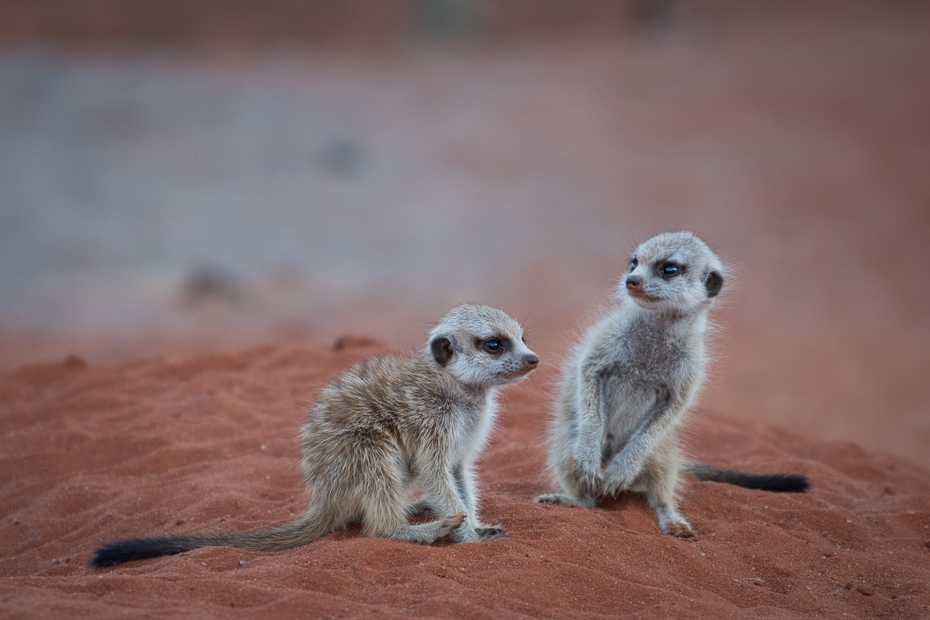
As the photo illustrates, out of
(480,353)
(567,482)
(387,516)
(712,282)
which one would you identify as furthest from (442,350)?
(712,282)

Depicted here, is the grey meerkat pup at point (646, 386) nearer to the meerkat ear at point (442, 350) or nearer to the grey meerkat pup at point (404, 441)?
the grey meerkat pup at point (404, 441)

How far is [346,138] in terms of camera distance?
53.8ft

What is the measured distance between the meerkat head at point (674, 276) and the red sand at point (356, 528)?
99 centimetres

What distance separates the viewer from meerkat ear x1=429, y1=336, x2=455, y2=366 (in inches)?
139

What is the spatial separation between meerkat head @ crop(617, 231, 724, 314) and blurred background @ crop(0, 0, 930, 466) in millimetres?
3850

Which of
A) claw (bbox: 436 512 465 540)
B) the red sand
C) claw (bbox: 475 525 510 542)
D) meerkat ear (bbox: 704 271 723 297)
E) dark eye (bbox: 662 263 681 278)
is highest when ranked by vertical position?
dark eye (bbox: 662 263 681 278)

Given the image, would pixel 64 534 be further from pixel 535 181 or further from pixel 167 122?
pixel 167 122

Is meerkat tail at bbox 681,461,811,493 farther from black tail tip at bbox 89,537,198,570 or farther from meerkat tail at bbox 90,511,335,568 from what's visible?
black tail tip at bbox 89,537,198,570

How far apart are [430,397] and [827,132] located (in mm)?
13668

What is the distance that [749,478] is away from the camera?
13.7ft

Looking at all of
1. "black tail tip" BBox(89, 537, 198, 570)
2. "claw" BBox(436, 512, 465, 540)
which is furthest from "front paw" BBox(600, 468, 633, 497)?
"black tail tip" BBox(89, 537, 198, 570)

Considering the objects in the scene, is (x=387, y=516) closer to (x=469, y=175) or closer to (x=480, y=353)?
(x=480, y=353)

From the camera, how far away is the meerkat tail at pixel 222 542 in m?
3.04

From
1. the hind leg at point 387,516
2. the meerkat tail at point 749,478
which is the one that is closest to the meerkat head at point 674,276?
the meerkat tail at point 749,478
